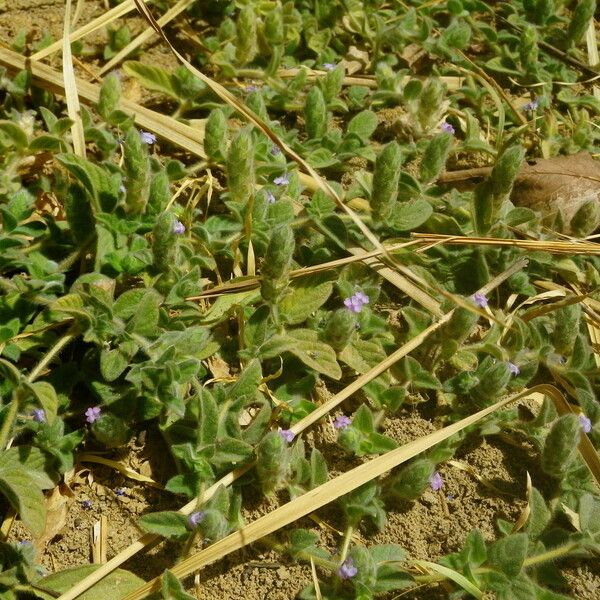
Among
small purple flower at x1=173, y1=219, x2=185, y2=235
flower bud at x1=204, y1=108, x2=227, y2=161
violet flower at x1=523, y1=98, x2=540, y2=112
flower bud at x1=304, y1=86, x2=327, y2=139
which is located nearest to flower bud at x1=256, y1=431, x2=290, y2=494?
small purple flower at x1=173, y1=219, x2=185, y2=235

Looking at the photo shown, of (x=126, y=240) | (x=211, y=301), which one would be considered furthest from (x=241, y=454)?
(x=126, y=240)

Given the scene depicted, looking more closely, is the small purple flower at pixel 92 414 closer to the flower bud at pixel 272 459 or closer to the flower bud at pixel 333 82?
the flower bud at pixel 272 459

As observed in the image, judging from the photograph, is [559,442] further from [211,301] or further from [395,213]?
[211,301]

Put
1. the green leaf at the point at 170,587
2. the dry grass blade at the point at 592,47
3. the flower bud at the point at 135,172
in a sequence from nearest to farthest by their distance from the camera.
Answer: the green leaf at the point at 170,587
the flower bud at the point at 135,172
the dry grass blade at the point at 592,47

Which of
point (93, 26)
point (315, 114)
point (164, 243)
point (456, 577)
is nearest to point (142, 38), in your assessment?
point (93, 26)

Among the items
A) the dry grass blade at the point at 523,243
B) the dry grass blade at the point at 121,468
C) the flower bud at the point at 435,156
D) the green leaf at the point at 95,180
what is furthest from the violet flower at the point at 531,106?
the dry grass blade at the point at 121,468

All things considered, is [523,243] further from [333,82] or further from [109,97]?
[109,97]
